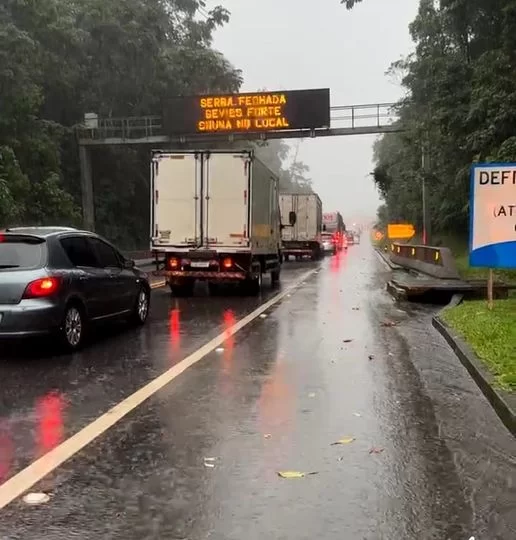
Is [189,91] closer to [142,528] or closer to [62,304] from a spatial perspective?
[62,304]

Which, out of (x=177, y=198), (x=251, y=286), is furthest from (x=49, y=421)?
(x=251, y=286)

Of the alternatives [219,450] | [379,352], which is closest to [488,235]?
[379,352]

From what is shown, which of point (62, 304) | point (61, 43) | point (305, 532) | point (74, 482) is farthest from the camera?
point (61, 43)

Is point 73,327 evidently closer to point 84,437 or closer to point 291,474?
point 84,437

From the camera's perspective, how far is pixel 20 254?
966cm

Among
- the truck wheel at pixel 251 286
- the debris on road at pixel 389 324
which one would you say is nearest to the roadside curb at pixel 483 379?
the debris on road at pixel 389 324

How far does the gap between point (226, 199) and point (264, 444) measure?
11865 mm

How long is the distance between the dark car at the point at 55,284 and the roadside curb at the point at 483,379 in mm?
5061

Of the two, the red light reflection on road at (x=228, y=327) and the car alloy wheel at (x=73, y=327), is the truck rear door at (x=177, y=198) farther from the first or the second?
the car alloy wheel at (x=73, y=327)

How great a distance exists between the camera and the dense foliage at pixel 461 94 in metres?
23.8

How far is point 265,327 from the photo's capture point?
12.3 metres

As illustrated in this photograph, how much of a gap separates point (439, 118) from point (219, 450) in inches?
903

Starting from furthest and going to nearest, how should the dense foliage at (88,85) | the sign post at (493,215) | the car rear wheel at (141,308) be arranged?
1. the dense foliage at (88,85)
2. the sign post at (493,215)
3. the car rear wheel at (141,308)

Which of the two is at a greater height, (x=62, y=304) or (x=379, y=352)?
(x=62, y=304)
